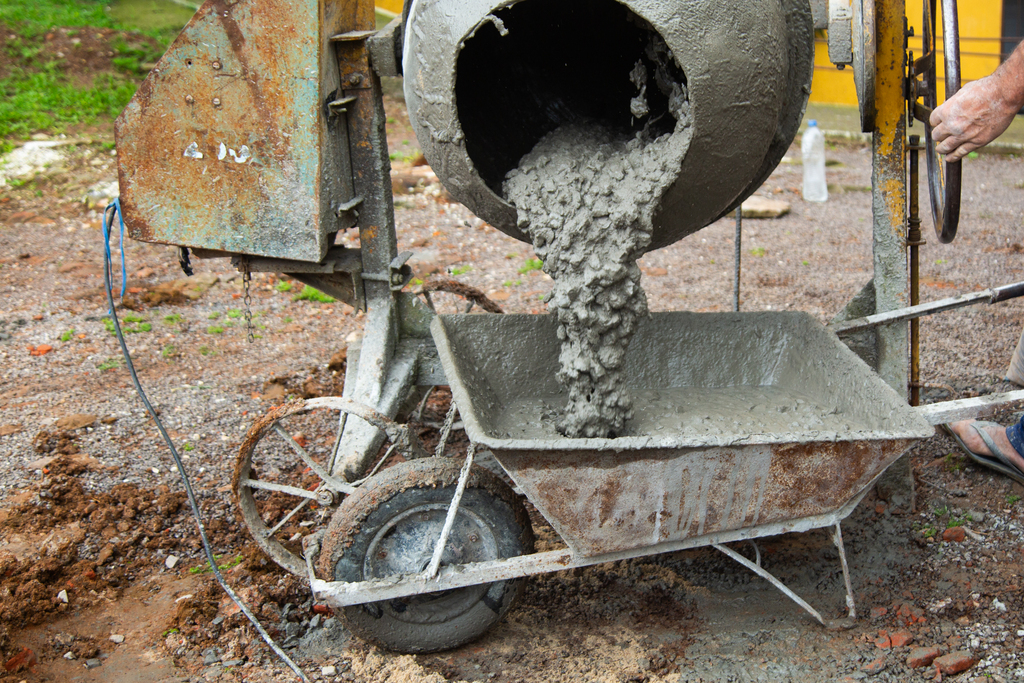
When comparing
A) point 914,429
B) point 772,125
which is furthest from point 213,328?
point 914,429

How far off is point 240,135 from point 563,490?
165 cm

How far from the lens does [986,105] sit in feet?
7.60

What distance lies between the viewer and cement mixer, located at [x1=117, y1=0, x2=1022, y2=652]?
2156 mm

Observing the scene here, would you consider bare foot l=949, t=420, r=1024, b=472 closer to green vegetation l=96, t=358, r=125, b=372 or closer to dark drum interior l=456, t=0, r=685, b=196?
dark drum interior l=456, t=0, r=685, b=196

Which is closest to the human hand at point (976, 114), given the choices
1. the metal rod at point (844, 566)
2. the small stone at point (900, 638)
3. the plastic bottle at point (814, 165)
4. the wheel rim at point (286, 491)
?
the metal rod at point (844, 566)

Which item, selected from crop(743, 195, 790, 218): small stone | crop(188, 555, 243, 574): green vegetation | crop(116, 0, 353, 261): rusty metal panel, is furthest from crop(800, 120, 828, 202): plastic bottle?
crop(188, 555, 243, 574): green vegetation

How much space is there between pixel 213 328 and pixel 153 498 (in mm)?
1797

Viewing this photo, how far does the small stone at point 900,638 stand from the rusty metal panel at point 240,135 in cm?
224

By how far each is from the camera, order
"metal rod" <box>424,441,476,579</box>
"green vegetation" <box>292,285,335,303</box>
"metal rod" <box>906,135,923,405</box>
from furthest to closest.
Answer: "green vegetation" <box>292,285,335,303</box> → "metal rod" <box>906,135,923,405</box> → "metal rod" <box>424,441,476,579</box>

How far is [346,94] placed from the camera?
290cm

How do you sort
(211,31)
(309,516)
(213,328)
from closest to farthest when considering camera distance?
(211,31)
(309,516)
(213,328)

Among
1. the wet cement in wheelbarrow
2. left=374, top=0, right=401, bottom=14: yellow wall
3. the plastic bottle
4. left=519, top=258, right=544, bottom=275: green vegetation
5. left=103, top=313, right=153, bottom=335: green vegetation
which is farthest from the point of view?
left=374, top=0, right=401, bottom=14: yellow wall

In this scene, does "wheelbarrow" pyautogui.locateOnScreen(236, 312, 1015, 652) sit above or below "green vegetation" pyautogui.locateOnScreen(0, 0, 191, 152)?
below

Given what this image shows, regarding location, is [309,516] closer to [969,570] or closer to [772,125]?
[772,125]
